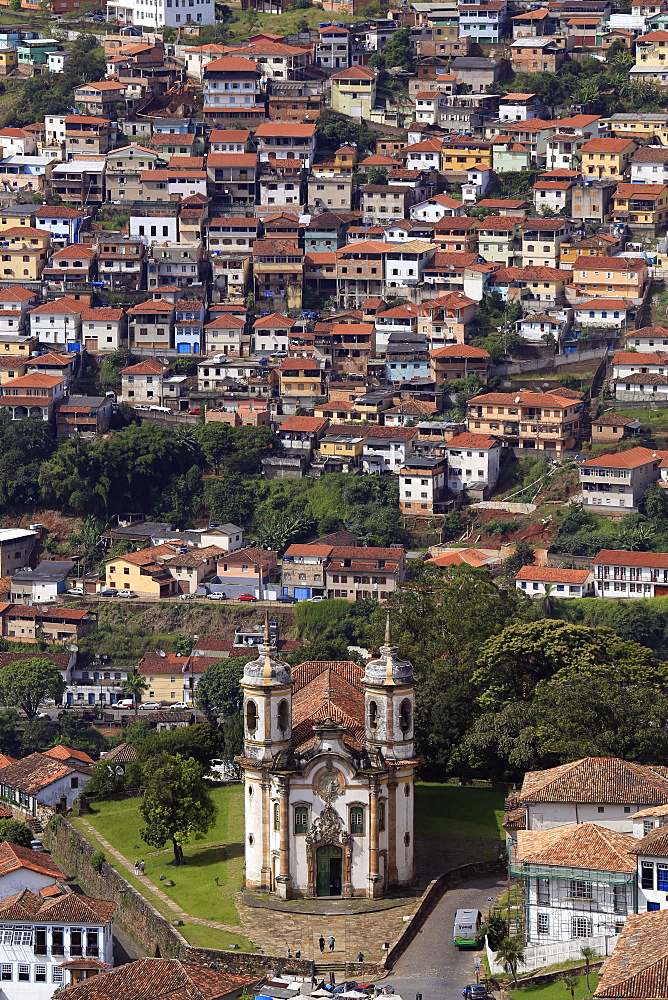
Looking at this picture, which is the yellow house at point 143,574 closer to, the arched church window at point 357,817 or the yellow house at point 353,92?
the yellow house at point 353,92

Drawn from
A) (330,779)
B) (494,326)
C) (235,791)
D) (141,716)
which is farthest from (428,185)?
(330,779)

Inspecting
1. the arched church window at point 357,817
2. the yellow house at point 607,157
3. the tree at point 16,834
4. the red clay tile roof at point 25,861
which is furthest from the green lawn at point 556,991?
the yellow house at point 607,157

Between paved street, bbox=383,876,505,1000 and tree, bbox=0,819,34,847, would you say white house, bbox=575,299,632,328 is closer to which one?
tree, bbox=0,819,34,847

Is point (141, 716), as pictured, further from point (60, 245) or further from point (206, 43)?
point (206, 43)

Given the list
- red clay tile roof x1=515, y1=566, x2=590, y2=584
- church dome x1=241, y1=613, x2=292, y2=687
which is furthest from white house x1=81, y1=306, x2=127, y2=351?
church dome x1=241, y1=613, x2=292, y2=687

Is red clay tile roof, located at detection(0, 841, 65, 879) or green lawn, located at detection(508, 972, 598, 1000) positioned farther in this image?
red clay tile roof, located at detection(0, 841, 65, 879)
